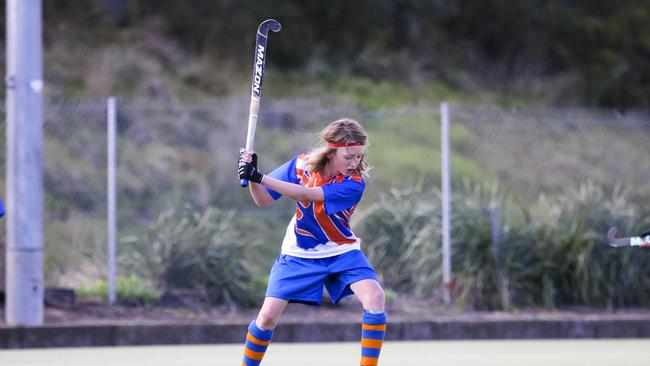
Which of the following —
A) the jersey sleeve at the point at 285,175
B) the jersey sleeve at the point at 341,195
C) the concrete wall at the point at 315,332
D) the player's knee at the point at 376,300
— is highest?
the jersey sleeve at the point at 285,175

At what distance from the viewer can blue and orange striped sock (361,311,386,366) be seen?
6.57 m

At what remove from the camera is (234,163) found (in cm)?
1594

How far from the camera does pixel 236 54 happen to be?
20.9m

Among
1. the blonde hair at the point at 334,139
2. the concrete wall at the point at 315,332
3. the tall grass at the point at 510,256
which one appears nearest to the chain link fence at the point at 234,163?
the tall grass at the point at 510,256

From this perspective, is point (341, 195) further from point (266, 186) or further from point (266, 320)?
point (266, 320)

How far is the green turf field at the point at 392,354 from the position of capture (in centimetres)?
852

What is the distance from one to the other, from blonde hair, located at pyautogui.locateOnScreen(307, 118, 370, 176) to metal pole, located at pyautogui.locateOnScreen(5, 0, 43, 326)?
3537 mm

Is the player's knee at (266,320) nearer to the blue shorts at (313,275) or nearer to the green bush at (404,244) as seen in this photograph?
the blue shorts at (313,275)

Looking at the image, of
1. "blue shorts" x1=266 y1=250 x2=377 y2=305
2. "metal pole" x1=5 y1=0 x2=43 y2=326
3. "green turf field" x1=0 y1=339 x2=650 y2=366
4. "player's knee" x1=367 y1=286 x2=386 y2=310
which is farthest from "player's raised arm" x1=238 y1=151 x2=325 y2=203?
"metal pole" x1=5 y1=0 x2=43 y2=326

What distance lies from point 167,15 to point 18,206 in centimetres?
1209

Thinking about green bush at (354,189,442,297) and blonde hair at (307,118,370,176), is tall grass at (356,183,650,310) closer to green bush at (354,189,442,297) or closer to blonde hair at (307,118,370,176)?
green bush at (354,189,442,297)

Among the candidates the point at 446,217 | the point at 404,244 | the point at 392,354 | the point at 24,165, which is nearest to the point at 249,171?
the point at 392,354

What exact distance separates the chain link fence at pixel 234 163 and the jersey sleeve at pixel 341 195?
4.48 meters

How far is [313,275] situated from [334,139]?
2.37ft
